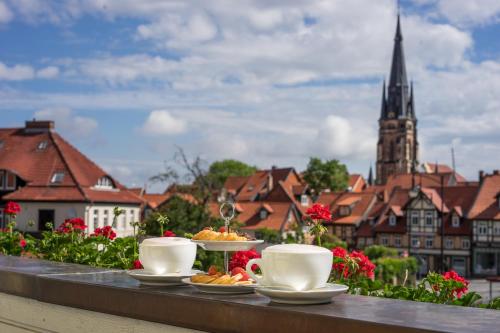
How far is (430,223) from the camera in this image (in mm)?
66938

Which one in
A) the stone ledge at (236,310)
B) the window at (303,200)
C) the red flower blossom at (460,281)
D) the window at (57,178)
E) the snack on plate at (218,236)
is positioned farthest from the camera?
the window at (303,200)

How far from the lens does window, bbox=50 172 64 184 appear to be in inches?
1880

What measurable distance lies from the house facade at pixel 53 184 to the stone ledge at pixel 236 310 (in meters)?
41.6

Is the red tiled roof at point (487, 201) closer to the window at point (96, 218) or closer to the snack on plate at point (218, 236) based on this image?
the window at point (96, 218)

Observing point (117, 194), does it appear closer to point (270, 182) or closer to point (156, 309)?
point (270, 182)

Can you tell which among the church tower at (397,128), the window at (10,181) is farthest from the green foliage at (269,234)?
the church tower at (397,128)

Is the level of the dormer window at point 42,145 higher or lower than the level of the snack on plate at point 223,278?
higher

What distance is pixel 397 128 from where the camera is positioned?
14988cm

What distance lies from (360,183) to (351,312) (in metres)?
106

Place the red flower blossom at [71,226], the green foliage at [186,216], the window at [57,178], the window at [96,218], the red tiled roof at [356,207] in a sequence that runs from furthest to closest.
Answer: the red tiled roof at [356,207]
the window at [57,178]
the window at [96,218]
the green foliage at [186,216]
the red flower blossom at [71,226]

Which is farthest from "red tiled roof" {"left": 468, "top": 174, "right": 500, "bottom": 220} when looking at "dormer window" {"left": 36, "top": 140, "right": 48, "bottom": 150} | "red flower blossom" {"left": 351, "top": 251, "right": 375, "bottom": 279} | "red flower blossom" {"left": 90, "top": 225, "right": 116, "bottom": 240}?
"red flower blossom" {"left": 351, "top": 251, "right": 375, "bottom": 279}

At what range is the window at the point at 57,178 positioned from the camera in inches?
1880

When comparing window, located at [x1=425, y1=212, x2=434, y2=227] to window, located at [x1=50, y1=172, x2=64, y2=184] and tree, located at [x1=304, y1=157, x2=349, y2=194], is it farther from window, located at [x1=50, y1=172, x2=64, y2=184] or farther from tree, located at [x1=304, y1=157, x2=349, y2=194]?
window, located at [x1=50, y1=172, x2=64, y2=184]

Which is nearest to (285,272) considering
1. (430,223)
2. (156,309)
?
(156,309)
